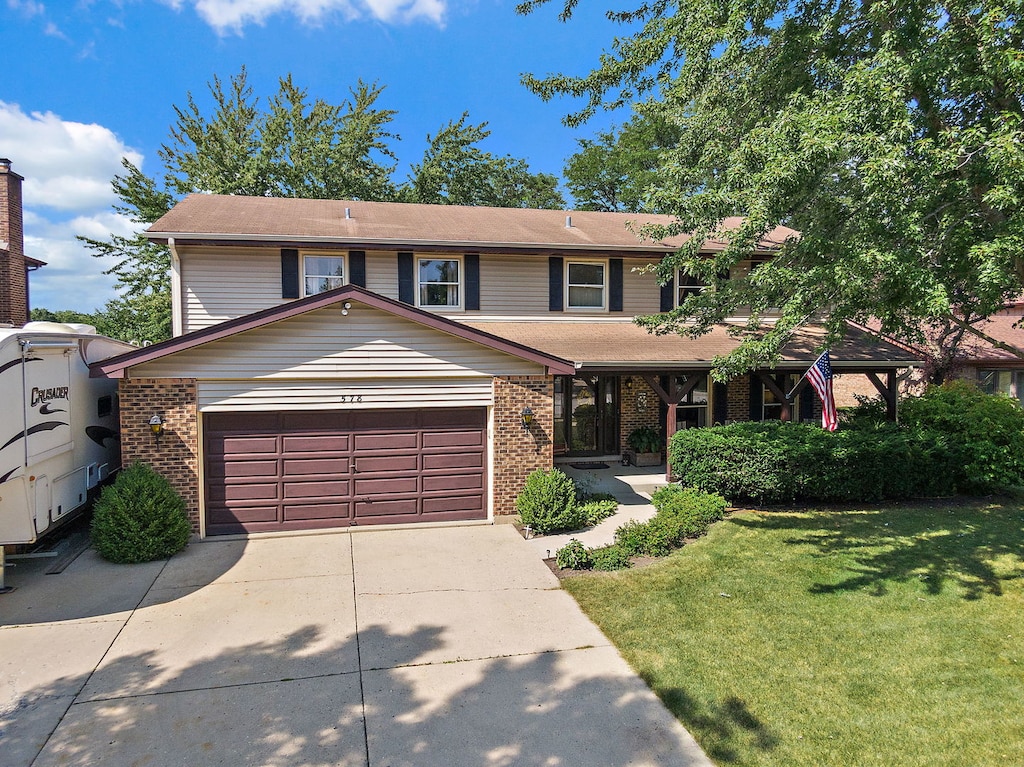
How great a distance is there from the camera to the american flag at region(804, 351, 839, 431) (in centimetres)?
1001

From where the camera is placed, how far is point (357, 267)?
13.2 m

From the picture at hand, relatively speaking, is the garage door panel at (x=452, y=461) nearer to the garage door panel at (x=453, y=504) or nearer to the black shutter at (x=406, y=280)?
the garage door panel at (x=453, y=504)

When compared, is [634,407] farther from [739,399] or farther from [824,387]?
[824,387]

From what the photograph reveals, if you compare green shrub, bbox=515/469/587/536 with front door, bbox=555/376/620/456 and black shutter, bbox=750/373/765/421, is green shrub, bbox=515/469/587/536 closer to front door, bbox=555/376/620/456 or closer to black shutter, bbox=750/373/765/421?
front door, bbox=555/376/620/456

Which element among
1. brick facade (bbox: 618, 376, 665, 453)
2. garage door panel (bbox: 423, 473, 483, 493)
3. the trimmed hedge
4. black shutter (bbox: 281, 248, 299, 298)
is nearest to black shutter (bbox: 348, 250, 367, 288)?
black shutter (bbox: 281, 248, 299, 298)

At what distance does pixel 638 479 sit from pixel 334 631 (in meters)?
8.39

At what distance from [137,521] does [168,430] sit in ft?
4.64

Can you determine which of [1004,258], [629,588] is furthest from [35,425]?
[1004,258]

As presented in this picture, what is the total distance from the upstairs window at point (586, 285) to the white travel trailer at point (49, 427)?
31.2 ft

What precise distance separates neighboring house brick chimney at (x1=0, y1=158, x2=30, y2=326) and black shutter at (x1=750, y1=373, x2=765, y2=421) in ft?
64.4

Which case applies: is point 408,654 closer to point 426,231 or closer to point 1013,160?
point 1013,160

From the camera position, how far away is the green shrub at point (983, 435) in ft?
36.2

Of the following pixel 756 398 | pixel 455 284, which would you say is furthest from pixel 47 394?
pixel 756 398

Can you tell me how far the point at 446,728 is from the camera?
4.47m
